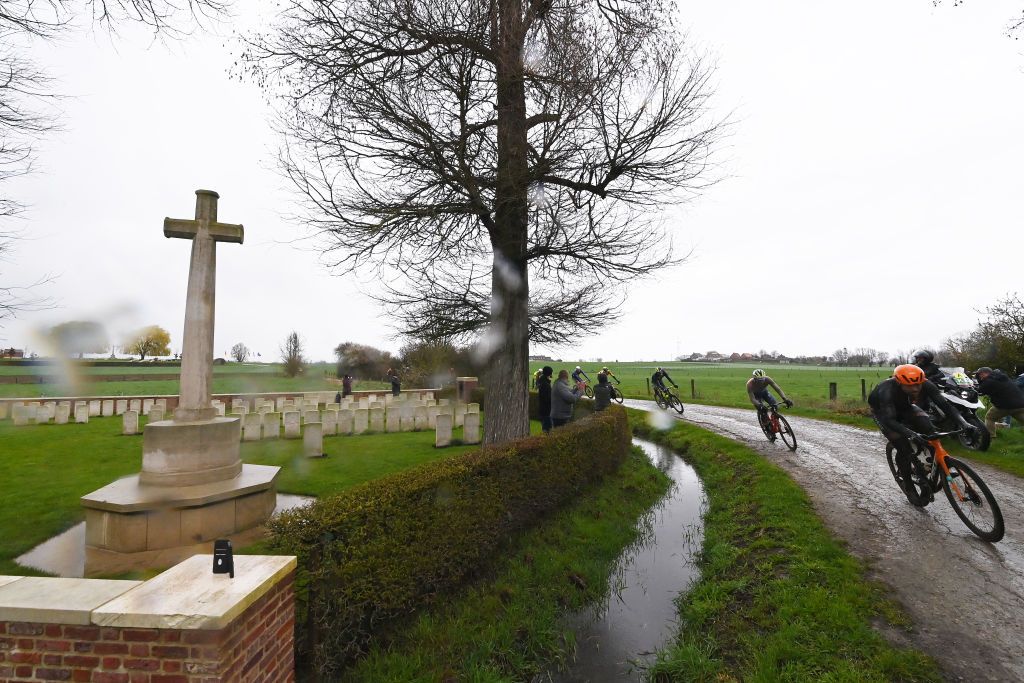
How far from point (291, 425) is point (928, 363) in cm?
1454

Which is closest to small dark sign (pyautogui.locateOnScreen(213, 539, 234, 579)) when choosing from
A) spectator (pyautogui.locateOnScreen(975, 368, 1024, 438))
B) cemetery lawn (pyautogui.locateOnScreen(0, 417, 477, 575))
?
cemetery lawn (pyautogui.locateOnScreen(0, 417, 477, 575))

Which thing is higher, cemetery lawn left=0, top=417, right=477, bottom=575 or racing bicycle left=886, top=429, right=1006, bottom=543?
racing bicycle left=886, top=429, right=1006, bottom=543

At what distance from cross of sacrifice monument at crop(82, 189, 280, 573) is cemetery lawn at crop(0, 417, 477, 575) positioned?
769mm

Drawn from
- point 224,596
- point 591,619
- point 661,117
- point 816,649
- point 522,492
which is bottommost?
point 591,619

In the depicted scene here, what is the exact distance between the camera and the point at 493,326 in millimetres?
8172

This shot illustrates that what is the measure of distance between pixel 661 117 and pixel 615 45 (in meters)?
1.41

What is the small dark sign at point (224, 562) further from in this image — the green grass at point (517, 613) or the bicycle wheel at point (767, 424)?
the bicycle wheel at point (767, 424)

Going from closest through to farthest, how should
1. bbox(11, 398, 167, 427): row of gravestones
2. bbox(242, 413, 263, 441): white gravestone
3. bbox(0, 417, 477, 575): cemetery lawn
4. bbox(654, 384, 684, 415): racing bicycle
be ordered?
bbox(0, 417, 477, 575): cemetery lawn, bbox(242, 413, 263, 441): white gravestone, bbox(11, 398, 167, 427): row of gravestones, bbox(654, 384, 684, 415): racing bicycle

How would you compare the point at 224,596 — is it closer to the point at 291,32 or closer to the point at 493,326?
the point at 493,326

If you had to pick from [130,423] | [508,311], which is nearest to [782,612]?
[508,311]

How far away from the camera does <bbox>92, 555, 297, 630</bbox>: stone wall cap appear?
1.92m

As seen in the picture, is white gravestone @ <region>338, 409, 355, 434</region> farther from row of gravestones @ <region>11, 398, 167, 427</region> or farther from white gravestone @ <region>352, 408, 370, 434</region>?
row of gravestones @ <region>11, 398, 167, 427</region>

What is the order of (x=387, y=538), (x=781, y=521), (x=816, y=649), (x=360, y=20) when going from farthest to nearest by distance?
(x=360, y=20), (x=781, y=521), (x=387, y=538), (x=816, y=649)

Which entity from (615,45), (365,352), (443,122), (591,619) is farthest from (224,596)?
(365,352)
